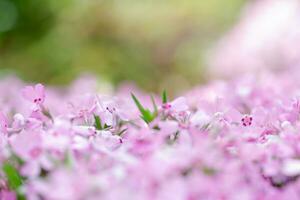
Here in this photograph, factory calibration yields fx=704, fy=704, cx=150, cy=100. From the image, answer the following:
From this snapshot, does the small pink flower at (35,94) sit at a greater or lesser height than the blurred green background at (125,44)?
lesser

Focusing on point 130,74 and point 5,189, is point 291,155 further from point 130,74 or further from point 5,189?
point 130,74

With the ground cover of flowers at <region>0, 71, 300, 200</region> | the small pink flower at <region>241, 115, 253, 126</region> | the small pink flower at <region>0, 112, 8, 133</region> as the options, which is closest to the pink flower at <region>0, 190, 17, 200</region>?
the ground cover of flowers at <region>0, 71, 300, 200</region>

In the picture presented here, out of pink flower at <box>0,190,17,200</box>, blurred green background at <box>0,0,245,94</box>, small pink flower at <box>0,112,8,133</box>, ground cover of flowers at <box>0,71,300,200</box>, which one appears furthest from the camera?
blurred green background at <box>0,0,245,94</box>

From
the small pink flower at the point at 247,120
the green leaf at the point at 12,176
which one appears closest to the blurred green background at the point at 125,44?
the small pink flower at the point at 247,120

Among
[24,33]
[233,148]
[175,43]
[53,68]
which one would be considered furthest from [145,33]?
[233,148]

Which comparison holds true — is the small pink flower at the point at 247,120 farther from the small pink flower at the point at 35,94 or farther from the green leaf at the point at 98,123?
the small pink flower at the point at 35,94

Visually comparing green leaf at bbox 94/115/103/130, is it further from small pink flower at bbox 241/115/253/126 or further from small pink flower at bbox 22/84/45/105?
small pink flower at bbox 241/115/253/126

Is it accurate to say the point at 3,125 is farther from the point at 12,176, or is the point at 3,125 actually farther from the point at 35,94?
the point at 12,176

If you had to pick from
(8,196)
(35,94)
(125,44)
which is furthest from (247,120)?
(125,44)

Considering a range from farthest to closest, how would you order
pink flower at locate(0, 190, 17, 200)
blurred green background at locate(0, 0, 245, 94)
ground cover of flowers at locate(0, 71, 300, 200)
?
1. blurred green background at locate(0, 0, 245, 94)
2. pink flower at locate(0, 190, 17, 200)
3. ground cover of flowers at locate(0, 71, 300, 200)
